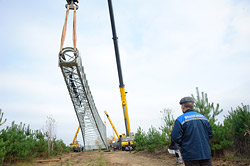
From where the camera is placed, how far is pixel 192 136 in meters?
3.17

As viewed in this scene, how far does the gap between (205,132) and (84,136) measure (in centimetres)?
1984

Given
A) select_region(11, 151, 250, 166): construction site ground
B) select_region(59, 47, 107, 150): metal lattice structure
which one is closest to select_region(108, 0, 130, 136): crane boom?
select_region(59, 47, 107, 150): metal lattice structure

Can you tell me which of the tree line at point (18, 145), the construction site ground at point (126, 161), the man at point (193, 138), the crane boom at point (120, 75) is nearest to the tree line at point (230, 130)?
the construction site ground at point (126, 161)

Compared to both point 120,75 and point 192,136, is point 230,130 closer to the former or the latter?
point 192,136

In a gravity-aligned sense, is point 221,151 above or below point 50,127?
below

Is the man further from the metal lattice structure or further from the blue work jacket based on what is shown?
the metal lattice structure

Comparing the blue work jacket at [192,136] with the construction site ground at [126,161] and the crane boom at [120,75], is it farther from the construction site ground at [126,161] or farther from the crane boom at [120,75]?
the crane boom at [120,75]

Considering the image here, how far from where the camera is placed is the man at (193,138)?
10.2 feet

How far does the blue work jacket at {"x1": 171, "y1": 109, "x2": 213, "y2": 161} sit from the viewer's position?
3123mm

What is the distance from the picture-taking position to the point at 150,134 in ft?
55.5

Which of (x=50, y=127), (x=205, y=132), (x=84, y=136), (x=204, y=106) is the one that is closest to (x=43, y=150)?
(x=50, y=127)

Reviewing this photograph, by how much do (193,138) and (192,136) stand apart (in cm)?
4

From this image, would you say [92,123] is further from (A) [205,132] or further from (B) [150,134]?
(A) [205,132]

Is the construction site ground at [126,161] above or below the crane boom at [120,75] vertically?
below
